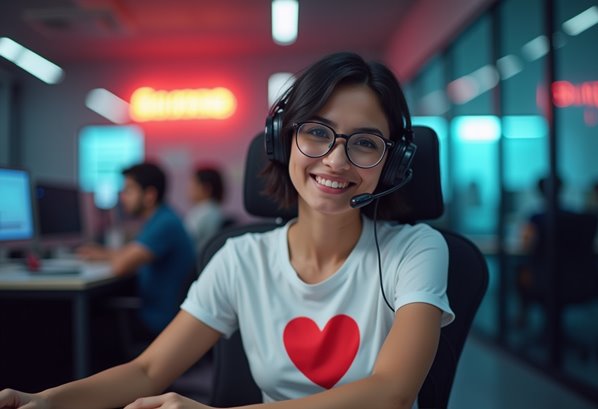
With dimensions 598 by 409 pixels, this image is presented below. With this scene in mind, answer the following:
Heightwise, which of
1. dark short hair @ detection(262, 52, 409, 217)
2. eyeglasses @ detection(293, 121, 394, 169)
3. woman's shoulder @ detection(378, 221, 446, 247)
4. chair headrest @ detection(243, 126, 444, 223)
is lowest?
woman's shoulder @ detection(378, 221, 446, 247)

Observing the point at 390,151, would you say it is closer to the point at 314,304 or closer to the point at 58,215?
the point at 314,304

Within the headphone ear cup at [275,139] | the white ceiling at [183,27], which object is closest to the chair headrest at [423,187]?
the headphone ear cup at [275,139]

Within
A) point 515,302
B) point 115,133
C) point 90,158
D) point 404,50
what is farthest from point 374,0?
point 90,158

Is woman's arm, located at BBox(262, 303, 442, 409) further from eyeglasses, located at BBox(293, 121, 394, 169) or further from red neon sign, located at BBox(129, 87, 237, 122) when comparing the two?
red neon sign, located at BBox(129, 87, 237, 122)

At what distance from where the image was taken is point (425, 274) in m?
0.95

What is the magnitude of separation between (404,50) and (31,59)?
4606 millimetres

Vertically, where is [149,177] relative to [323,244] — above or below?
above

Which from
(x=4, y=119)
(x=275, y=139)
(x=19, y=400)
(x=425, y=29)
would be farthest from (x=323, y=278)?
(x=4, y=119)

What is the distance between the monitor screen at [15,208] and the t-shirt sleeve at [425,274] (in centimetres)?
214

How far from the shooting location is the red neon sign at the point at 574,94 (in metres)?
2.73

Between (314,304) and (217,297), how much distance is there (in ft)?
0.67

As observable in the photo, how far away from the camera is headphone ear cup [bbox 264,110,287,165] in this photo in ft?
3.52

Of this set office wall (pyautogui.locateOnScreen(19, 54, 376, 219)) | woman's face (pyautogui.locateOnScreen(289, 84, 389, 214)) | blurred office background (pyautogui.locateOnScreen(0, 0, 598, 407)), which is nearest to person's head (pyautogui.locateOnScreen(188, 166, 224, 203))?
blurred office background (pyautogui.locateOnScreen(0, 0, 598, 407))

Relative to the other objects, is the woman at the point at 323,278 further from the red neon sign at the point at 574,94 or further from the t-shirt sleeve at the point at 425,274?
the red neon sign at the point at 574,94
